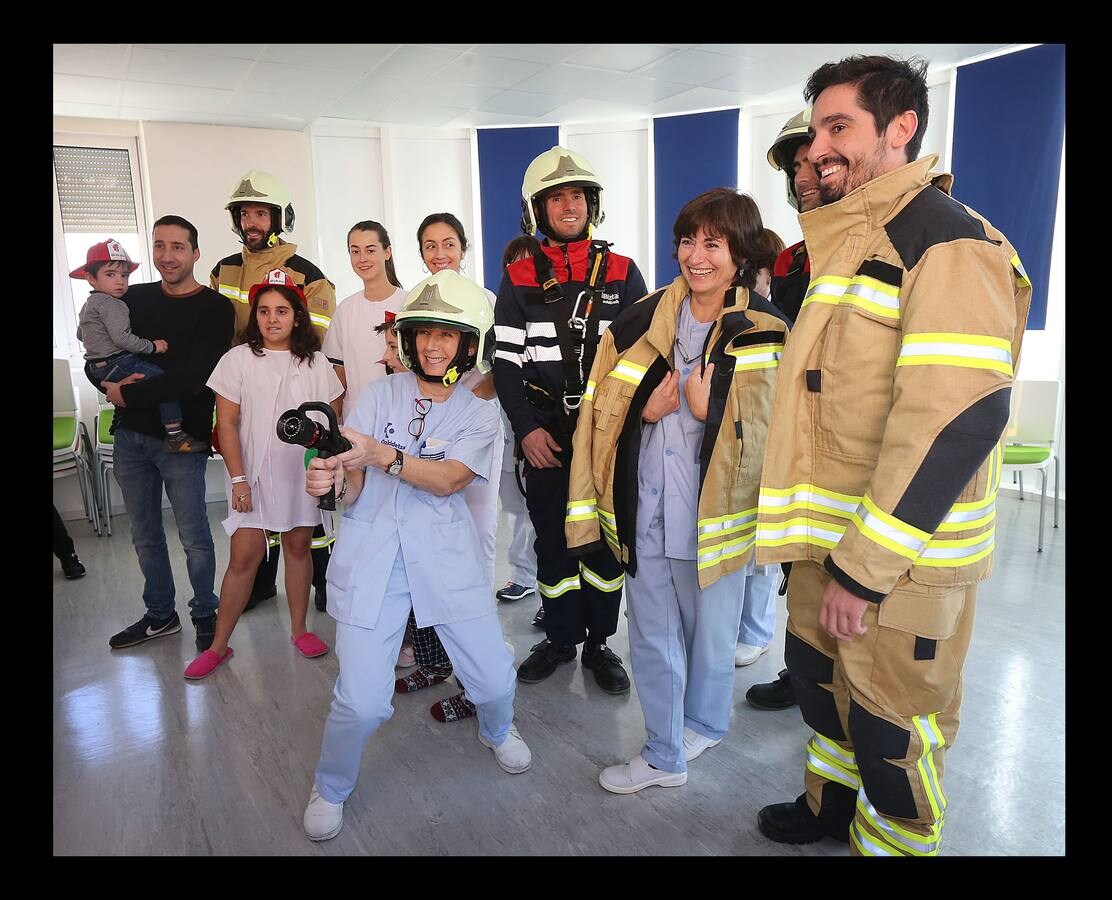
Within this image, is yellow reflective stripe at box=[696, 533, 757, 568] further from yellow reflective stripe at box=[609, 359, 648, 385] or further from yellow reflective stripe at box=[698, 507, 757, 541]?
yellow reflective stripe at box=[609, 359, 648, 385]

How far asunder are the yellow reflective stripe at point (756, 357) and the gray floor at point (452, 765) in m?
1.39

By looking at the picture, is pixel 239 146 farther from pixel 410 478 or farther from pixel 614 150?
pixel 410 478

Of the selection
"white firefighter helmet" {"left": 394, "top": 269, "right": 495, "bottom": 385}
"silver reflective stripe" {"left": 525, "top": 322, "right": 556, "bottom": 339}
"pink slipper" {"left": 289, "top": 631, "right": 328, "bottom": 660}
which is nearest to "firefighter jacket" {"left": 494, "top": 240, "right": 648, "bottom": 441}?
"silver reflective stripe" {"left": 525, "top": 322, "right": 556, "bottom": 339}

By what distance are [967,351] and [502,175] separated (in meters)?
7.52

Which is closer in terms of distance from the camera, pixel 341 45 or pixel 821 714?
pixel 821 714

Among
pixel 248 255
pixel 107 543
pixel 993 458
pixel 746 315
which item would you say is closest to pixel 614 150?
pixel 248 255

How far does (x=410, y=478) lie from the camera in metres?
2.22

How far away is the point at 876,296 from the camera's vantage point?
1.65m

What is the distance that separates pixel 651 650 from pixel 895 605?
2.90 feet

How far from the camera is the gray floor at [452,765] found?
7.38ft

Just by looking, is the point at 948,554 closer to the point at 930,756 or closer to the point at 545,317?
the point at 930,756

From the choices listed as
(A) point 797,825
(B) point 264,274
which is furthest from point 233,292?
(A) point 797,825

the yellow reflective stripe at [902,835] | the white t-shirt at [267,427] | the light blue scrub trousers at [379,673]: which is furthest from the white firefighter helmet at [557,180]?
the yellow reflective stripe at [902,835]

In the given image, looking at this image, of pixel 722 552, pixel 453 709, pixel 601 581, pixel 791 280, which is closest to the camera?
pixel 722 552
